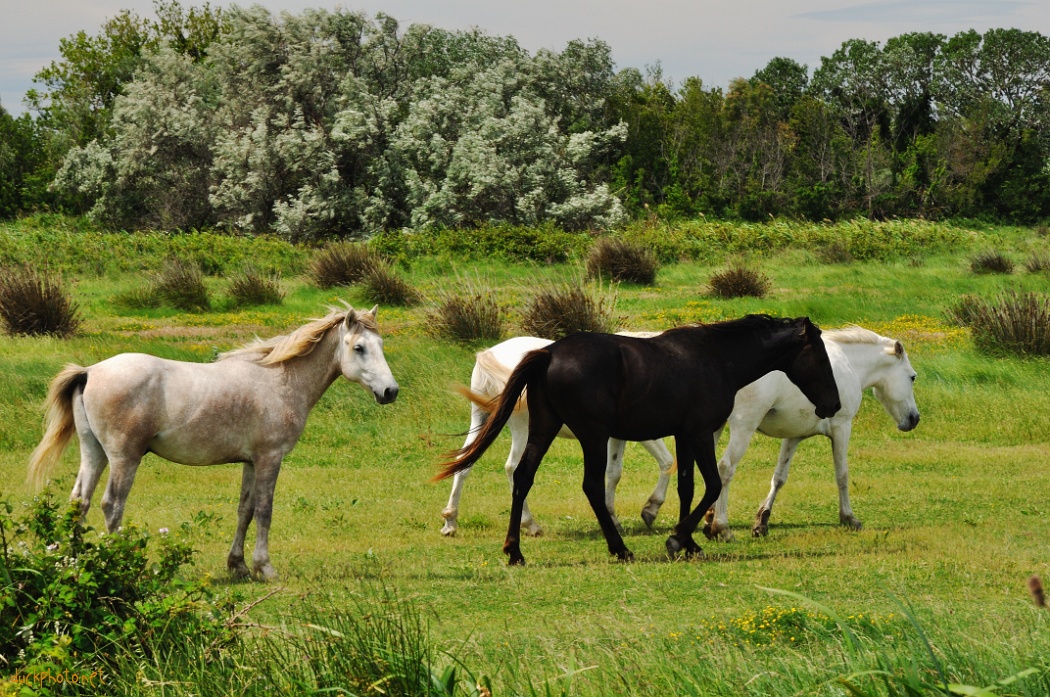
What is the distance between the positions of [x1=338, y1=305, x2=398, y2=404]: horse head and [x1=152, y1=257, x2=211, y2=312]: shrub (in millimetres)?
19013

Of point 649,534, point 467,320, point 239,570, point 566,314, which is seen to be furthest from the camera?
point 467,320

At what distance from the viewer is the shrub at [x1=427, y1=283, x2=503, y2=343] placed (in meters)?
20.7

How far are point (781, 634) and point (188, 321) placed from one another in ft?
68.9

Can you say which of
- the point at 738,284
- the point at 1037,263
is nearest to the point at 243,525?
the point at 738,284

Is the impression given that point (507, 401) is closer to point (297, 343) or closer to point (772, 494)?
A: point (297, 343)

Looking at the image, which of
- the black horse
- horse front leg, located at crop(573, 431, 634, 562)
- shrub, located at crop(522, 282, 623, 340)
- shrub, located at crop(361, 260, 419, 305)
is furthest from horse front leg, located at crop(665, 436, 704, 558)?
shrub, located at crop(361, 260, 419, 305)

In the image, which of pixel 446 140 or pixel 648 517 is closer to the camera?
pixel 648 517

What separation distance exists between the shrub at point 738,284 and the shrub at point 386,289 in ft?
25.1

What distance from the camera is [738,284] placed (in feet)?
96.6

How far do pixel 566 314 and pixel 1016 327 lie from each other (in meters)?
7.66

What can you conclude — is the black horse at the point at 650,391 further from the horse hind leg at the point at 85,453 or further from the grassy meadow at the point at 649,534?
the horse hind leg at the point at 85,453

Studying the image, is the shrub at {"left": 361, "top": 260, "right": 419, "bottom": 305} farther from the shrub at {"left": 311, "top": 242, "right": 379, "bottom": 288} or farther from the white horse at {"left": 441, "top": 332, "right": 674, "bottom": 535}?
the white horse at {"left": 441, "top": 332, "right": 674, "bottom": 535}

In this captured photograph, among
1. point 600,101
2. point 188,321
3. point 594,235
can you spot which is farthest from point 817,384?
point 600,101

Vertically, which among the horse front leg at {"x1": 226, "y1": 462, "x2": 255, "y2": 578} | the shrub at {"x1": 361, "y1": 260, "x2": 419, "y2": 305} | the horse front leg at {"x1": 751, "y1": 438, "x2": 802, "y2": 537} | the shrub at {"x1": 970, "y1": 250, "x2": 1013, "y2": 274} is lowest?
the shrub at {"x1": 970, "y1": 250, "x2": 1013, "y2": 274}
